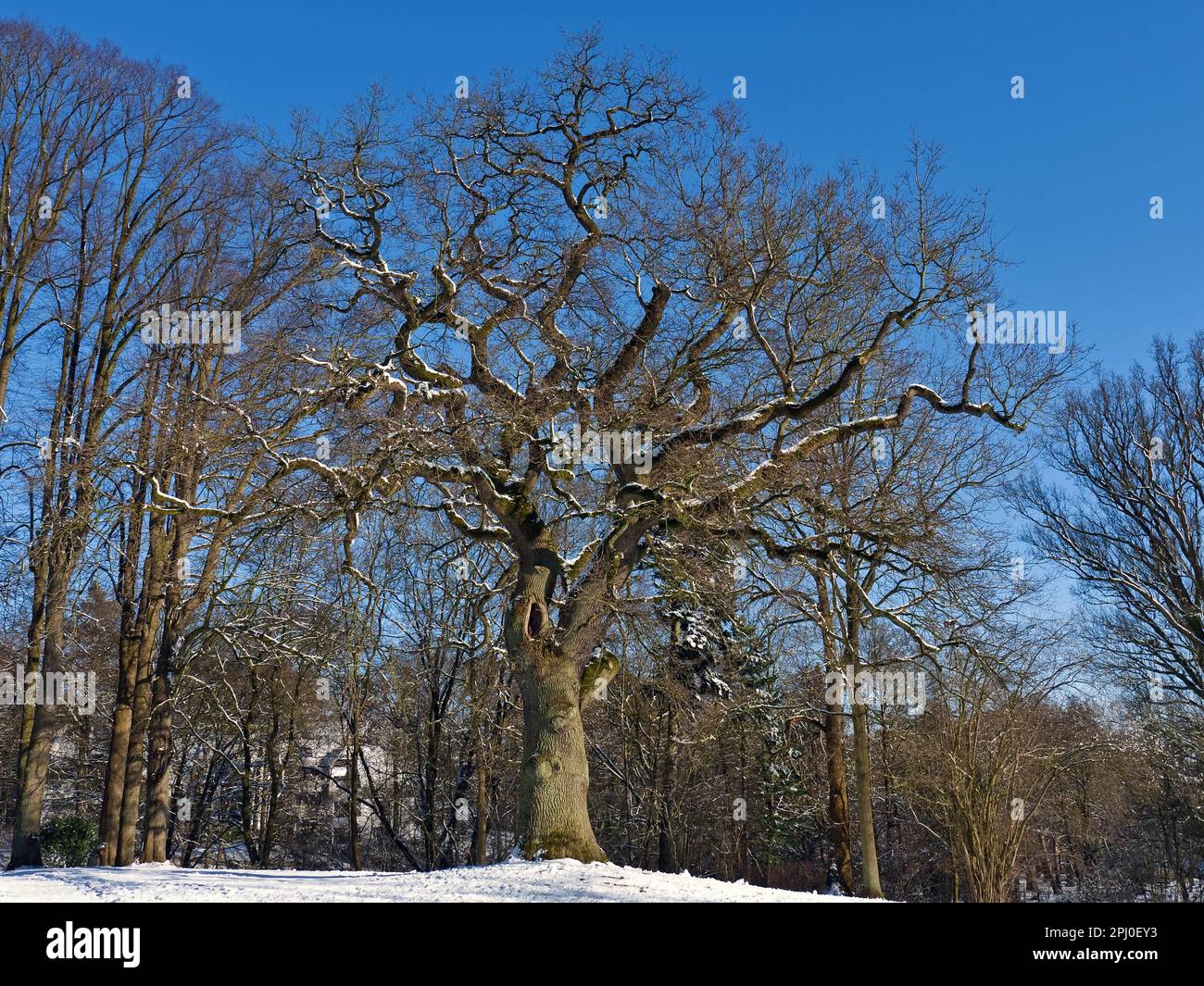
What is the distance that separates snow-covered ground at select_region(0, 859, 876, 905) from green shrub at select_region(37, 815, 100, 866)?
704 cm

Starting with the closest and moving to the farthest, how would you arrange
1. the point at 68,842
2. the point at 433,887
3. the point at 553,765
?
the point at 433,887, the point at 553,765, the point at 68,842

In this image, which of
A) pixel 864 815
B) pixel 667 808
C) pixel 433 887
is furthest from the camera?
pixel 667 808

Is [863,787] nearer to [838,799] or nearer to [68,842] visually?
[838,799]

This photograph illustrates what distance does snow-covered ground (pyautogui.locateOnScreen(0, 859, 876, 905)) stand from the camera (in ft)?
27.8

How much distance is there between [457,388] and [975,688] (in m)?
8.74

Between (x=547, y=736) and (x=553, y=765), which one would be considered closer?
(x=553, y=765)

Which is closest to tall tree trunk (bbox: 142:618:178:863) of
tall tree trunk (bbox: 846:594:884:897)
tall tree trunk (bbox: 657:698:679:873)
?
tall tree trunk (bbox: 657:698:679:873)

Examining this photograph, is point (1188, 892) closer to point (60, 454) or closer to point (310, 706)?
point (310, 706)

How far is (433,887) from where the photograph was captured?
9.16m

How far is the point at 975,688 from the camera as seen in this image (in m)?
13.9

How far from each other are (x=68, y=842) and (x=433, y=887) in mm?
12412

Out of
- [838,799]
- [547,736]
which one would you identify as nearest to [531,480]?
[547,736]
